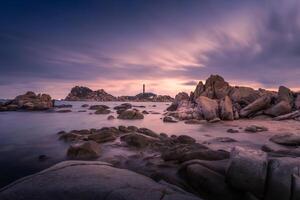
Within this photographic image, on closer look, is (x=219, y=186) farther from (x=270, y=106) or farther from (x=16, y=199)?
(x=270, y=106)

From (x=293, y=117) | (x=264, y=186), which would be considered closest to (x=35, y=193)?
(x=264, y=186)

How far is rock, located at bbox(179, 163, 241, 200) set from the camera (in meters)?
6.77

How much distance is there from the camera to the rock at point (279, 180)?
611 centimetres

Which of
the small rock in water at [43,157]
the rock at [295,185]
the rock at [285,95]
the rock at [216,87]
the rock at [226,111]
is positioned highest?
the rock at [216,87]

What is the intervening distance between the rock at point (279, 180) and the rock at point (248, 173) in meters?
0.14

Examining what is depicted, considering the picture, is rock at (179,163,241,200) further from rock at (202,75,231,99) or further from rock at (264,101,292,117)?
rock at (202,75,231,99)

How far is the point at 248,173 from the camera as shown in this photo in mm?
6406

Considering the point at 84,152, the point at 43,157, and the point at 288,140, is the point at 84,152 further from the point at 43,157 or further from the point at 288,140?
the point at 288,140

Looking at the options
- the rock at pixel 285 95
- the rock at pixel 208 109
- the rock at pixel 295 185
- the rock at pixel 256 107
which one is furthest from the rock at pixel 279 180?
the rock at pixel 285 95

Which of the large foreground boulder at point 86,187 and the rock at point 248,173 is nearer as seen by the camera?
the large foreground boulder at point 86,187

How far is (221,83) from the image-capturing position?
51.0 meters

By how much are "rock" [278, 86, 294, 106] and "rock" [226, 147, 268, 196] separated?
35.2m

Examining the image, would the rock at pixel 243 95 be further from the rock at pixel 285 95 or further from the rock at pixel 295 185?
the rock at pixel 295 185

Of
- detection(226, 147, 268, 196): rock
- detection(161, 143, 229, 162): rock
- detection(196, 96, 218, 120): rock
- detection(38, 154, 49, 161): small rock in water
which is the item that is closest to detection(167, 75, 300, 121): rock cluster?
detection(196, 96, 218, 120): rock
